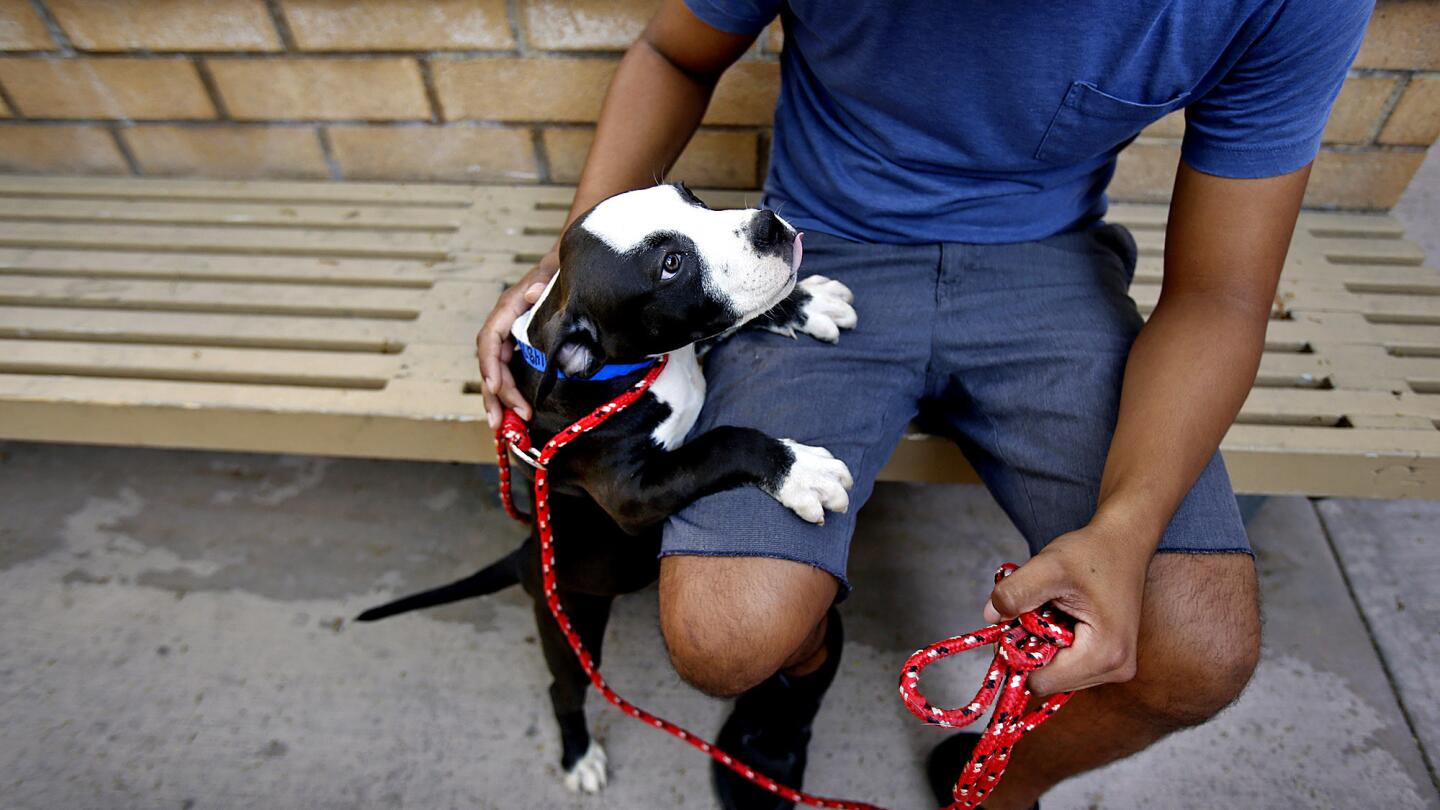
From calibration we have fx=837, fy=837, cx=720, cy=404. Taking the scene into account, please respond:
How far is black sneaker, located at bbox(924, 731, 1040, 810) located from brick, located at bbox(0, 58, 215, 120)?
8.46 ft

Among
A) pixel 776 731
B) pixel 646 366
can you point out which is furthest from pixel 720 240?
pixel 776 731

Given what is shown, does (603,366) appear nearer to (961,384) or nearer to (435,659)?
(961,384)

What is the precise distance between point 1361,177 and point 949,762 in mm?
1884

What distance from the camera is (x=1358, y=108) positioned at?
2113 millimetres

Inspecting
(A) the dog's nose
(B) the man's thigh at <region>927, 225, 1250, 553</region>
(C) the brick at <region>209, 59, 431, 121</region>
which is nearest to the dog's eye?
(A) the dog's nose

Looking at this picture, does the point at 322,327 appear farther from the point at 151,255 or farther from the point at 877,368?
the point at 877,368

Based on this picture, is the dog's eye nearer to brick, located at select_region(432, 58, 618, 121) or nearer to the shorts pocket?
the shorts pocket

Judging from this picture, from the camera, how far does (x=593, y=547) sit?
1.50 metres

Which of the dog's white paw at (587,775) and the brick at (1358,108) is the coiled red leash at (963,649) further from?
the brick at (1358,108)

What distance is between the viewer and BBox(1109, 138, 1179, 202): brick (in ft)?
7.27

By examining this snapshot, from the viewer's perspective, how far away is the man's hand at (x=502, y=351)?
4.67 ft

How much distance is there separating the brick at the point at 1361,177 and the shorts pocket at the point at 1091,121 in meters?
1.18

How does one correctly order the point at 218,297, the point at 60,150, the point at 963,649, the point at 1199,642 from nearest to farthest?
the point at 963,649 < the point at 1199,642 < the point at 218,297 < the point at 60,150

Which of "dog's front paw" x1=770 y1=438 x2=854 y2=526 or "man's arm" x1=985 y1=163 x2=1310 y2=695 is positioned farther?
"dog's front paw" x1=770 y1=438 x2=854 y2=526
